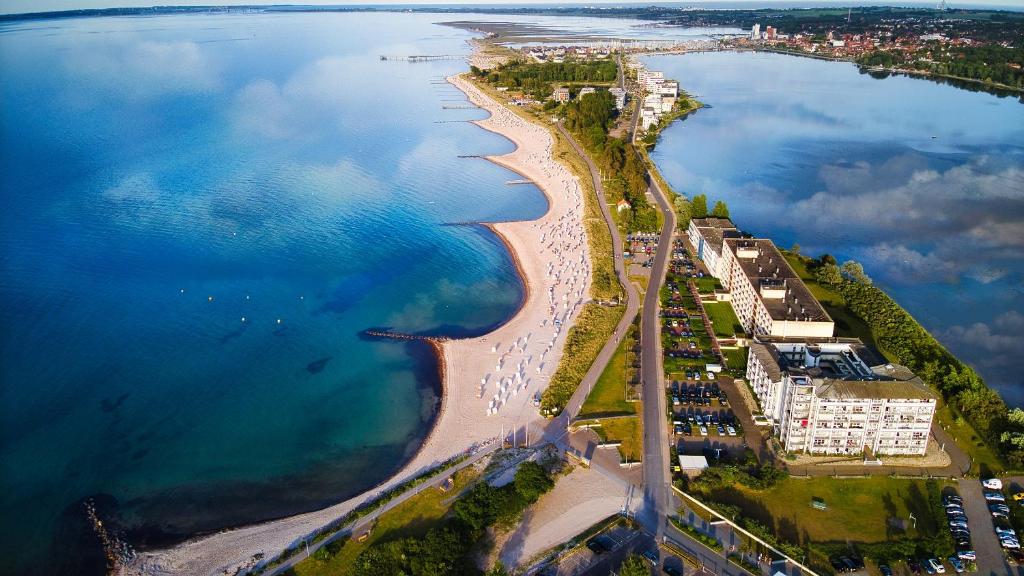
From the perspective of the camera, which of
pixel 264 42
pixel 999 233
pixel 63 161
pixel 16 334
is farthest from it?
pixel 264 42

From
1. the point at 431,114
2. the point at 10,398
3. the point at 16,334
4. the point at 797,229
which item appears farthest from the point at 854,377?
the point at 431,114

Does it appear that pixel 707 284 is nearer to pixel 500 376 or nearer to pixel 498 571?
pixel 500 376

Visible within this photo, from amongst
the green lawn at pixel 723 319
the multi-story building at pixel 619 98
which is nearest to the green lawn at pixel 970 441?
the green lawn at pixel 723 319

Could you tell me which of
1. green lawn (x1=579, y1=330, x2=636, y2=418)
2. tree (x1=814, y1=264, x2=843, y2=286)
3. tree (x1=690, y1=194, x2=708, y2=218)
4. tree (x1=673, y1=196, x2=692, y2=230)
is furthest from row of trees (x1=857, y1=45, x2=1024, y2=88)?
green lawn (x1=579, y1=330, x2=636, y2=418)

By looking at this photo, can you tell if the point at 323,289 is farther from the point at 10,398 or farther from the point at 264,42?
the point at 264,42

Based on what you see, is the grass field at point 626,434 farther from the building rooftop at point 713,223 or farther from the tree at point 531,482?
the building rooftop at point 713,223

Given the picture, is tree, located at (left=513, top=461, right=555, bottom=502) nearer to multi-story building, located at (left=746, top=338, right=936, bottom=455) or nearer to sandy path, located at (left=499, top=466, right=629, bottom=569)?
sandy path, located at (left=499, top=466, right=629, bottom=569)
